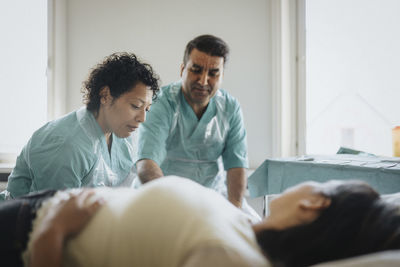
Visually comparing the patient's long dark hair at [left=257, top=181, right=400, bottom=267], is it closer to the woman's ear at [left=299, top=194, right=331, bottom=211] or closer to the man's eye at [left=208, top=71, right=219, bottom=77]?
the woman's ear at [left=299, top=194, right=331, bottom=211]

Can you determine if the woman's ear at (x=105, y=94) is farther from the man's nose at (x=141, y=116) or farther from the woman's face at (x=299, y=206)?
the woman's face at (x=299, y=206)

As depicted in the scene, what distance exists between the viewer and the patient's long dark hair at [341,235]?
657mm

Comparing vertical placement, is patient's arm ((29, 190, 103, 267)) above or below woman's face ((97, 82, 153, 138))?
below

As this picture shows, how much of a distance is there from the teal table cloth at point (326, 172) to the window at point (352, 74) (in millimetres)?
829

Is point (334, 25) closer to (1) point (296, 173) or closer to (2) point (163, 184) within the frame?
(1) point (296, 173)

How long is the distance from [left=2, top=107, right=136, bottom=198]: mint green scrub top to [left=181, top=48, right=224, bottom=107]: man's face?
50 centimetres

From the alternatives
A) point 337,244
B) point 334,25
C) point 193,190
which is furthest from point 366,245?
point 334,25

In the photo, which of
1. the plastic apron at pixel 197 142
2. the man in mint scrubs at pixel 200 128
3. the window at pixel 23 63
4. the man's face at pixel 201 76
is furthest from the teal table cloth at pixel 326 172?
the window at pixel 23 63

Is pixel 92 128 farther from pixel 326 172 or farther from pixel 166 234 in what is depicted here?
pixel 326 172

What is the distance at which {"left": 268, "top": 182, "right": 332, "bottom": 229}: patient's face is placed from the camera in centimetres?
73

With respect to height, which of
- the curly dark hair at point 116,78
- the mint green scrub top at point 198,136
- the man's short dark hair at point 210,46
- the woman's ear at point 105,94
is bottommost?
the mint green scrub top at point 198,136

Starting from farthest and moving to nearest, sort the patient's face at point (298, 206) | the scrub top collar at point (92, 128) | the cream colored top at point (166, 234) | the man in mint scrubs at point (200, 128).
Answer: the man in mint scrubs at point (200, 128) → the scrub top collar at point (92, 128) → the patient's face at point (298, 206) → the cream colored top at point (166, 234)

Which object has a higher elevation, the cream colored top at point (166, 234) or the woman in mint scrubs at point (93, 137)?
the woman in mint scrubs at point (93, 137)

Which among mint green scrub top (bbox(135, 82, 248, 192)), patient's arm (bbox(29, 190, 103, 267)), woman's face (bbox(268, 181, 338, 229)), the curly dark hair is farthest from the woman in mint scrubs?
woman's face (bbox(268, 181, 338, 229))
